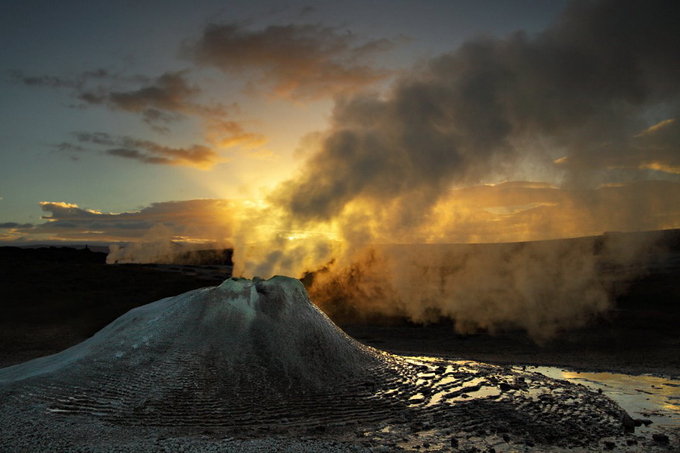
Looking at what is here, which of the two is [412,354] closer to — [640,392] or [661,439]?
[640,392]

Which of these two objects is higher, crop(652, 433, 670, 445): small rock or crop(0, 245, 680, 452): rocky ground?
crop(652, 433, 670, 445): small rock

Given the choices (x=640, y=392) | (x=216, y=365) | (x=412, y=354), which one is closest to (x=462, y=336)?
(x=412, y=354)

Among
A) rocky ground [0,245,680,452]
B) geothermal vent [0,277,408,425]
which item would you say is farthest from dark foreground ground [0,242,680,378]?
geothermal vent [0,277,408,425]

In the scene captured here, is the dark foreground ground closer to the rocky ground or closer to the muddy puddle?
the rocky ground

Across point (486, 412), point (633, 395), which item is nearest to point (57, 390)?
point (486, 412)

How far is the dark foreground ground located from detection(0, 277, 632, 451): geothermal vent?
13.6 feet

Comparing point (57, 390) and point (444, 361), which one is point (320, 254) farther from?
point (57, 390)

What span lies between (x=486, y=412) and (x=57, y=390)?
32.7 ft

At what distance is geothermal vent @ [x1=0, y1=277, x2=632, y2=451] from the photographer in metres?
9.15

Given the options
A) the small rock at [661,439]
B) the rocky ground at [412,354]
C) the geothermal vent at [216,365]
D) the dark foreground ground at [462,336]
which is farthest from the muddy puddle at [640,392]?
the geothermal vent at [216,365]

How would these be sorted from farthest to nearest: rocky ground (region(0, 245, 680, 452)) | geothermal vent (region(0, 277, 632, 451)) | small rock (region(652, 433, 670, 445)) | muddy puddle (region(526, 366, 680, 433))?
1. muddy puddle (region(526, 366, 680, 433))
2. geothermal vent (region(0, 277, 632, 451))
3. small rock (region(652, 433, 670, 445))
4. rocky ground (region(0, 245, 680, 452))

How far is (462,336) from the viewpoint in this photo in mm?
21641

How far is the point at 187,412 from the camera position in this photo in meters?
9.70

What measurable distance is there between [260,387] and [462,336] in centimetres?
1328
